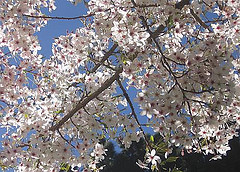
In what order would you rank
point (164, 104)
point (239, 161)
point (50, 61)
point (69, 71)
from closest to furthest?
point (164, 104) < point (69, 71) < point (50, 61) < point (239, 161)

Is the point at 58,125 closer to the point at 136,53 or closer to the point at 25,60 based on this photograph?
the point at 25,60

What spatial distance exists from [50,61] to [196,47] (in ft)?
8.00

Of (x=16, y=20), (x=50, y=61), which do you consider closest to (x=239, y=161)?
(x=50, y=61)

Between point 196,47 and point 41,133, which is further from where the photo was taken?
point 41,133

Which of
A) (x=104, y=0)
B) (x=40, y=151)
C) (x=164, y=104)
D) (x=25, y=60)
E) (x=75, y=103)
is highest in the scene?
(x=104, y=0)

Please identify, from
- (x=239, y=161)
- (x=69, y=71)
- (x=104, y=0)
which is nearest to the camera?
(x=104, y=0)

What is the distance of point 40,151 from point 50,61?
1597mm

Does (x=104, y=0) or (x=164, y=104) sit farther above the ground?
(x=104, y=0)

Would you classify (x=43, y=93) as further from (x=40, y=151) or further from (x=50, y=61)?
(x=40, y=151)

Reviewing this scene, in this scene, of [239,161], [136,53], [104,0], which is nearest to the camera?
[136,53]

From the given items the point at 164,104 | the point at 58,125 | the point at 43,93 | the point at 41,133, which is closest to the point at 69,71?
the point at 43,93

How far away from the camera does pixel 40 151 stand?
3.03m

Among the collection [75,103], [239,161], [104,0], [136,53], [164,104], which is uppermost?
[239,161]

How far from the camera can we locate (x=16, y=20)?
10.6 ft
